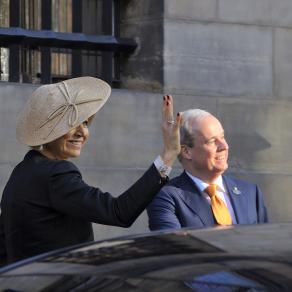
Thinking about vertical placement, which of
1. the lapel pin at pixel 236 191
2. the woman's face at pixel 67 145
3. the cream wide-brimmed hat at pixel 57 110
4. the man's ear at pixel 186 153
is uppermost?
the cream wide-brimmed hat at pixel 57 110

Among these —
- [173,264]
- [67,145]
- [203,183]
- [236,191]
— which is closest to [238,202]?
[236,191]

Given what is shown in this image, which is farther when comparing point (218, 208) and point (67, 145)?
point (218, 208)

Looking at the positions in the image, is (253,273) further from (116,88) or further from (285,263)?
(116,88)

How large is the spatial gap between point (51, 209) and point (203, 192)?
4.11 feet

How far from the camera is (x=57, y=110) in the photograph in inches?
184

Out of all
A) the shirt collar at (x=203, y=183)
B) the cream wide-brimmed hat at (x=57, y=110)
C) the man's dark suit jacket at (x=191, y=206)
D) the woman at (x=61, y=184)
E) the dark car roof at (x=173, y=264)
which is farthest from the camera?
the shirt collar at (x=203, y=183)

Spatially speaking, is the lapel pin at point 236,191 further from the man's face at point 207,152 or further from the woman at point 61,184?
the woman at point 61,184

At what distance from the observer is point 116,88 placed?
9344 mm

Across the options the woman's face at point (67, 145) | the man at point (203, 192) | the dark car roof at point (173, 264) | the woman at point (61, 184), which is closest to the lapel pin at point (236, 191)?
the man at point (203, 192)

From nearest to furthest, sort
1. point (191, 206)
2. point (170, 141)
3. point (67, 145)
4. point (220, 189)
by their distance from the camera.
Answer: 1. point (170, 141)
2. point (67, 145)
3. point (191, 206)
4. point (220, 189)

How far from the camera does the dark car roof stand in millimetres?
2764

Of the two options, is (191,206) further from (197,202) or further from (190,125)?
(190,125)

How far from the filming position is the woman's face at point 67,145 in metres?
4.64

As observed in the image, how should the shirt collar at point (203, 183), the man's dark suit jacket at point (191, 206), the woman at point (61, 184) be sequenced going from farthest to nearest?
the shirt collar at point (203, 183) → the man's dark suit jacket at point (191, 206) → the woman at point (61, 184)
